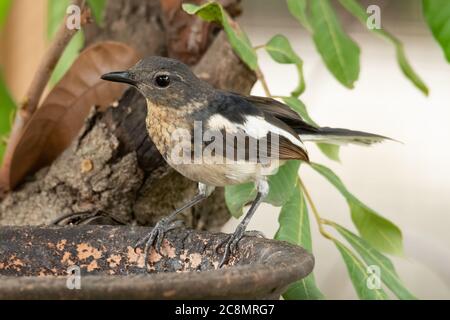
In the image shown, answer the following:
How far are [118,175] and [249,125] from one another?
39 centimetres

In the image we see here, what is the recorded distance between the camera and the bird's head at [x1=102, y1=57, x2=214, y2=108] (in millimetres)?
1272

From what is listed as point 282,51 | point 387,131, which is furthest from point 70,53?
point 387,131

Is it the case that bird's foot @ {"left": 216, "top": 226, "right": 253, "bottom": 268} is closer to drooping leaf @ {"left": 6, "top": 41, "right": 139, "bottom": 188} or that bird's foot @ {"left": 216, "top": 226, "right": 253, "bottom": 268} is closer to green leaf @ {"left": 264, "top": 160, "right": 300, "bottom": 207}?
green leaf @ {"left": 264, "top": 160, "right": 300, "bottom": 207}

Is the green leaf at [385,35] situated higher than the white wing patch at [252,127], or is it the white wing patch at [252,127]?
the green leaf at [385,35]

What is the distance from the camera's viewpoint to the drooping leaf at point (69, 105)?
1.65 meters

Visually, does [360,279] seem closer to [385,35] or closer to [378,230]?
[378,230]

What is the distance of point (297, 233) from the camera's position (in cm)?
140

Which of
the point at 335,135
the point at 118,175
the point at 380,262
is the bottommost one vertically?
the point at 380,262

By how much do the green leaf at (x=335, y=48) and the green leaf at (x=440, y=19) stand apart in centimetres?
17

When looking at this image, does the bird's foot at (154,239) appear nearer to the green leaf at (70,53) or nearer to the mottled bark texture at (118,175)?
the mottled bark texture at (118,175)

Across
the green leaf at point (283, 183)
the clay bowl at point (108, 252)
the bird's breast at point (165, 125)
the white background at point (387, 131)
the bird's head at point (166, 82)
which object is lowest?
the white background at point (387, 131)

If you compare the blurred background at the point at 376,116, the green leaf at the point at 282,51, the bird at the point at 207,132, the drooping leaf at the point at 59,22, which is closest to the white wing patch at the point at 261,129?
the bird at the point at 207,132
